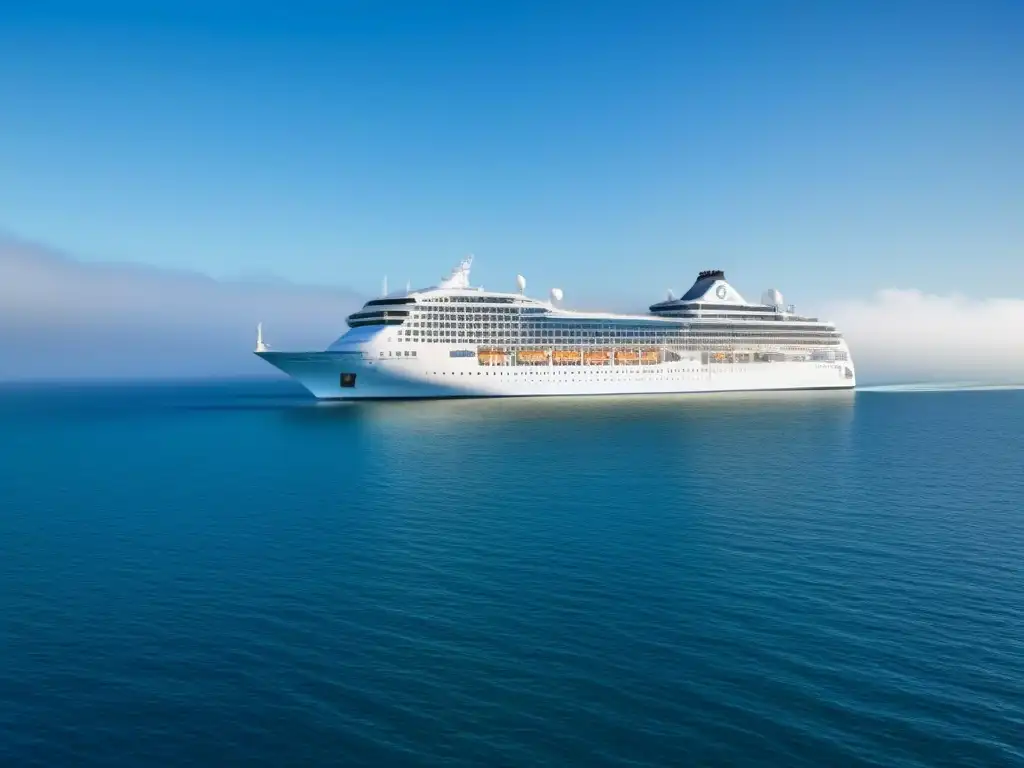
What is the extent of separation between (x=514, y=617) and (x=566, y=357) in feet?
306

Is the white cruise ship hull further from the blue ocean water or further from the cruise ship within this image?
the blue ocean water

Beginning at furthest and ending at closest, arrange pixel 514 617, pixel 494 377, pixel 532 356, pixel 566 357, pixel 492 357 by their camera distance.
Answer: pixel 566 357, pixel 532 356, pixel 492 357, pixel 494 377, pixel 514 617

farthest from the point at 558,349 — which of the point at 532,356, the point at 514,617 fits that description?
the point at 514,617

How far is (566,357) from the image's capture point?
113m

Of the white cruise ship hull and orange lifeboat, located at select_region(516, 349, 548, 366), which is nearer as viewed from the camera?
the white cruise ship hull

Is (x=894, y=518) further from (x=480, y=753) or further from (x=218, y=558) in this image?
(x=218, y=558)

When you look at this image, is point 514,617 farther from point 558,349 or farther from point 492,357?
point 558,349

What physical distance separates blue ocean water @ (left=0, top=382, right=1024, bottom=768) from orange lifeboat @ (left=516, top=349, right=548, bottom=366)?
61126 mm

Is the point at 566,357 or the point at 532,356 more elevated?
the point at 566,357

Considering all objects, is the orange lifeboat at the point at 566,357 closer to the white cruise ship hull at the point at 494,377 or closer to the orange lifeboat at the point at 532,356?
the white cruise ship hull at the point at 494,377

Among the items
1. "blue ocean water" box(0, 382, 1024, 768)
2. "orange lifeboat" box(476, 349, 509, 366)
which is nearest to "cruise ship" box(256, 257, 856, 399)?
"orange lifeboat" box(476, 349, 509, 366)

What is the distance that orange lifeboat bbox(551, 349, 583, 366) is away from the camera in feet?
368

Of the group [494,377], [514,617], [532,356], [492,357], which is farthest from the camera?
[532,356]

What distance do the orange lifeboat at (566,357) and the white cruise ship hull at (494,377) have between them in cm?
98
